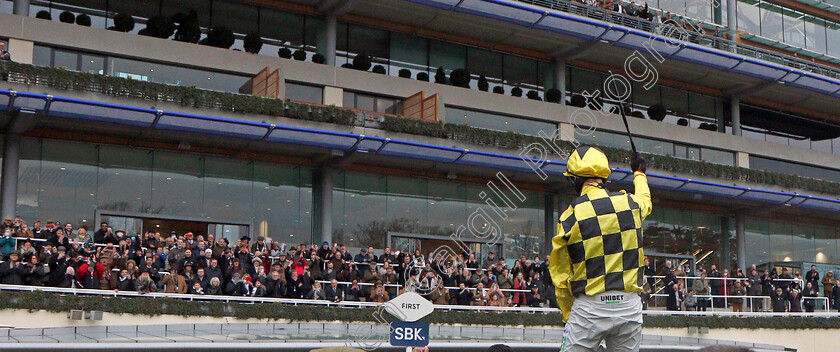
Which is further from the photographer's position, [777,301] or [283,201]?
[777,301]

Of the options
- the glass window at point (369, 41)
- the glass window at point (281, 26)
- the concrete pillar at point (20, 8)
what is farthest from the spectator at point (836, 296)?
the concrete pillar at point (20, 8)

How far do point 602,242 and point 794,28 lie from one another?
116 feet

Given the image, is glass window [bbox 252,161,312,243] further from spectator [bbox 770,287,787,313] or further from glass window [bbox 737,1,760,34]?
glass window [bbox 737,1,760,34]

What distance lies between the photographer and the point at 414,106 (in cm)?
2753

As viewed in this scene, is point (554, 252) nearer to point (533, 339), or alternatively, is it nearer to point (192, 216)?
point (533, 339)

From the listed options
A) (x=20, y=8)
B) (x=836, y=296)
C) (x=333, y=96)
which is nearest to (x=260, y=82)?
(x=333, y=96)

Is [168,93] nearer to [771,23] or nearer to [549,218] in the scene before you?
[549,218]

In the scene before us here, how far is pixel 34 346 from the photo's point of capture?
11906mm

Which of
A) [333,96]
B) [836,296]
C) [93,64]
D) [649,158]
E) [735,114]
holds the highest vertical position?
[735,114]

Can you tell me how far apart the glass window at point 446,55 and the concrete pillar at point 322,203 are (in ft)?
17.4

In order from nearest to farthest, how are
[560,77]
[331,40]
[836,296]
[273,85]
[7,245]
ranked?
[7,245], [273,85], [331,40], [836,296], [560,77]

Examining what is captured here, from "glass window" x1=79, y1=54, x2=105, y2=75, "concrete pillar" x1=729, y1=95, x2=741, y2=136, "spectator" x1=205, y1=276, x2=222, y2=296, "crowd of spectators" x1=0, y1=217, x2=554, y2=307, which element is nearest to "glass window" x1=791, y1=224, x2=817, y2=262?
"concrete pillar" x1=729, y1=95, x2=741, y2=136

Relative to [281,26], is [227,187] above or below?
below

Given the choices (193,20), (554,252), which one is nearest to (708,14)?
(193,20)
